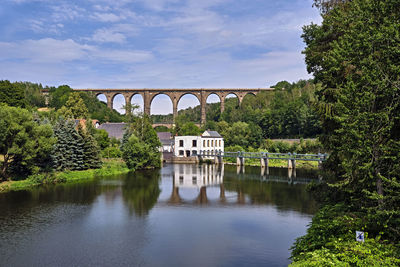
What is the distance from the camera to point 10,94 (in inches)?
1709

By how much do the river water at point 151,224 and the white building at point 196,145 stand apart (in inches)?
938

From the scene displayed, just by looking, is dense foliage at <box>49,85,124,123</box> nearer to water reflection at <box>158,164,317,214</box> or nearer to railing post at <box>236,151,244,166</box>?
railing post at <box>236,151,244,166</box>

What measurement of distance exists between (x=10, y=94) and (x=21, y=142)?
22564mm

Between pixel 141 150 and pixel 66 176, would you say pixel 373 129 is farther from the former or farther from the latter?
pixel 141 150

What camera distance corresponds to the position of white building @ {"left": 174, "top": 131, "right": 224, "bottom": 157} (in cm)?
5022

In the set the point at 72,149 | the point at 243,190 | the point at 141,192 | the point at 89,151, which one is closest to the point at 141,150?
the point at 89,151

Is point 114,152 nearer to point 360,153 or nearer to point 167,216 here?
point 167,216

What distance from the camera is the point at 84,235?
13750mm

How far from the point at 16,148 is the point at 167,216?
13135mm

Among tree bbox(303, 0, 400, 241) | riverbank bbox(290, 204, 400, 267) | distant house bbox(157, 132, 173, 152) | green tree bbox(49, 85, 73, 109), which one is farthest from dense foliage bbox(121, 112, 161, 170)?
tree bbox(303, 0, 400, 241)

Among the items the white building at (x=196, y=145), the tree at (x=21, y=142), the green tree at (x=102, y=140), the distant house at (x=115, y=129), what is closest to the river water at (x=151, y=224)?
the tree at (x=21, y=142)

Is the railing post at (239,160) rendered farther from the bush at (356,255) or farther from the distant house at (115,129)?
the bush at (356,255)

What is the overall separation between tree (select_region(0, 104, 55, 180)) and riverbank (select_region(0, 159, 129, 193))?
90cm

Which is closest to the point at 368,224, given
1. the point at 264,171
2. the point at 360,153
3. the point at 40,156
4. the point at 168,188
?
the point at 360,153
